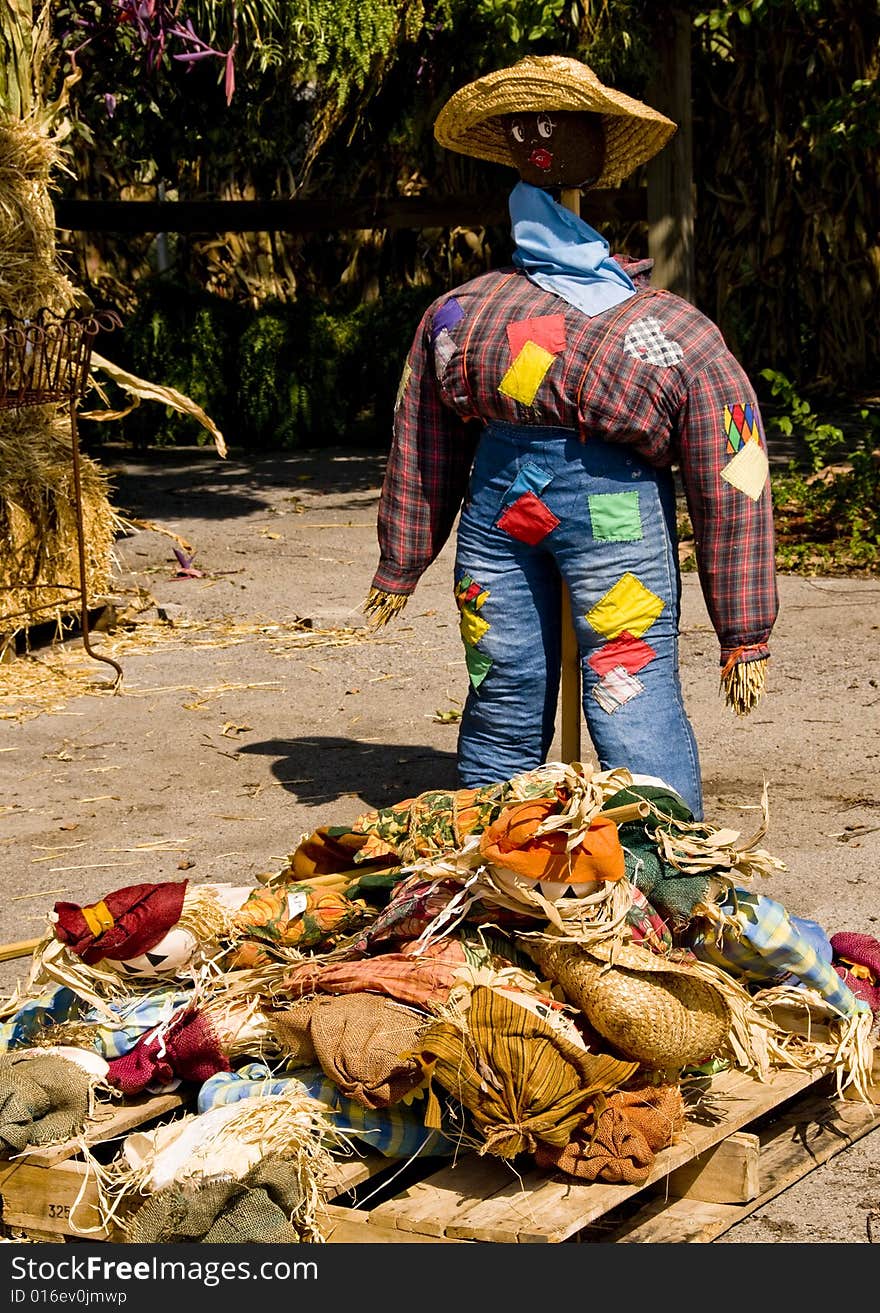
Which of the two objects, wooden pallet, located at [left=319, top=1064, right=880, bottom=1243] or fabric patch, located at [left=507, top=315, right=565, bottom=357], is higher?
fabric patch, located at [left=507, top=315, right=565, bottom=357]

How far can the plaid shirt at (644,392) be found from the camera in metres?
4.09

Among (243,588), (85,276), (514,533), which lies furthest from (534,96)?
(85,276)

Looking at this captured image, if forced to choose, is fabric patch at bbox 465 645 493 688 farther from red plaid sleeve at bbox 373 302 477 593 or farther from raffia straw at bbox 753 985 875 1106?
raffia straw at bbox 753 985 875 1106

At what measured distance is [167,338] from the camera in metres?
13.9

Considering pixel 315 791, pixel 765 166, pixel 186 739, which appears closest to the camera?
pixel 315 791

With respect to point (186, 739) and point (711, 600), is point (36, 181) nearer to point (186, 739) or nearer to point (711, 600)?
point (186, 739)

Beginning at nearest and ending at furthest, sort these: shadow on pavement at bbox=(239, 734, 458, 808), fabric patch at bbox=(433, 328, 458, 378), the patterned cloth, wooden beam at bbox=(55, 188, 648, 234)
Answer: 1. the patterned cloth
2. fabric patch at bbox=(433, 328, 458, 378)
3. shadow on pavement at bbox=(239, 734, 458, 808)
4. wooden beam at bbox=(55, 188, 648, 234)

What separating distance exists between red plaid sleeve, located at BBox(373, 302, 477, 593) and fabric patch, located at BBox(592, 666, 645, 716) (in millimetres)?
718

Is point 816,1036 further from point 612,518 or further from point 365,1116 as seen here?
point 612,518

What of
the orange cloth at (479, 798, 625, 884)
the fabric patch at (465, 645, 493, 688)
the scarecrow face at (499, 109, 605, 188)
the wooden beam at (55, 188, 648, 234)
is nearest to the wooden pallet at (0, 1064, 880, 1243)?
the orange cloth at (479, 798, 625, 884)

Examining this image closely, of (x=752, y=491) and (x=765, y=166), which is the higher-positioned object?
(x=765, y=166)

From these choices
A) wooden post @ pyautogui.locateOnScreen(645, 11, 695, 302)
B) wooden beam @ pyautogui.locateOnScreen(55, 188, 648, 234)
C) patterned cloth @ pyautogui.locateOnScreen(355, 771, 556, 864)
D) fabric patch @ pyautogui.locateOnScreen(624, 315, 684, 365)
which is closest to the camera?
patterned cloth @ pyautogui.locateOnScreen(355, 771, 556, 864)

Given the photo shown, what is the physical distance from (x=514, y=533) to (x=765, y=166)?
10.5m

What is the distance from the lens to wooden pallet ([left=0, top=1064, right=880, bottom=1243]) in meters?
2.79
